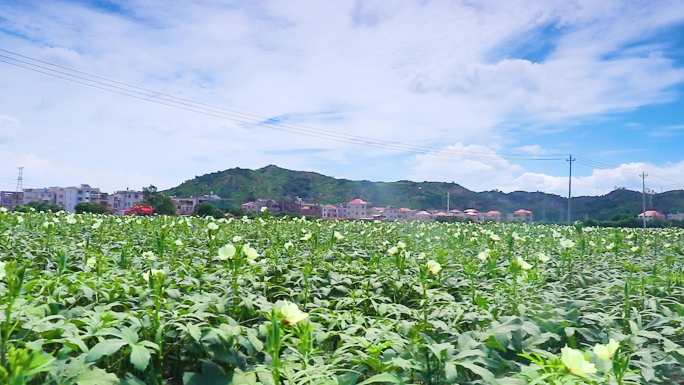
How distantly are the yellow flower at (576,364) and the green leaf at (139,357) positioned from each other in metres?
1.25

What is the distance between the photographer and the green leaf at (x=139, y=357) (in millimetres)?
1586

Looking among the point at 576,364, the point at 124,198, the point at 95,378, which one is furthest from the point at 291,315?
the point at 124,198

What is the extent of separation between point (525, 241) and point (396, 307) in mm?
5734

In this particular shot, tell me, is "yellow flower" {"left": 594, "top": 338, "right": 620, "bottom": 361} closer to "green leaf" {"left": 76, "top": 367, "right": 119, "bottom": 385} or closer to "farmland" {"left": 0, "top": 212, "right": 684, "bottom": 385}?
"farmland" {"left": 0, "top": 212, "right": 684, "bottom": 385}

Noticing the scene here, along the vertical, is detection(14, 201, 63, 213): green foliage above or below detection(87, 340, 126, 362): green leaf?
above

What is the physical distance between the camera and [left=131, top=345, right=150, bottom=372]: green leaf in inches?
62.4

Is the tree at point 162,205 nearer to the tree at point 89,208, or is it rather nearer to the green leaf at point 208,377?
the tree at point 89,208

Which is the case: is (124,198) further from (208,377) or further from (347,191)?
(208,377)

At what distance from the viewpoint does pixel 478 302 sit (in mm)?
2951

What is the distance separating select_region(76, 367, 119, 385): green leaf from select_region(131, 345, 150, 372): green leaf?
0.07m

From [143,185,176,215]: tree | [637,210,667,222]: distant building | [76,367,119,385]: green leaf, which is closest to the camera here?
[76,367,119,385]: green leaf

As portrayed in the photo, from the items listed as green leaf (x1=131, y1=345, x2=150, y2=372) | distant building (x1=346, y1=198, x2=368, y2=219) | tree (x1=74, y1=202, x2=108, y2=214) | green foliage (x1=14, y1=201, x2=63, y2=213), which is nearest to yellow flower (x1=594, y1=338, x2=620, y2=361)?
green leaf (x1=131, y1=345, x2=150, y2=372)

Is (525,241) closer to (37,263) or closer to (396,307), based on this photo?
(396,307)

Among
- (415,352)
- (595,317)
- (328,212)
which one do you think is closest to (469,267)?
(595,317)
